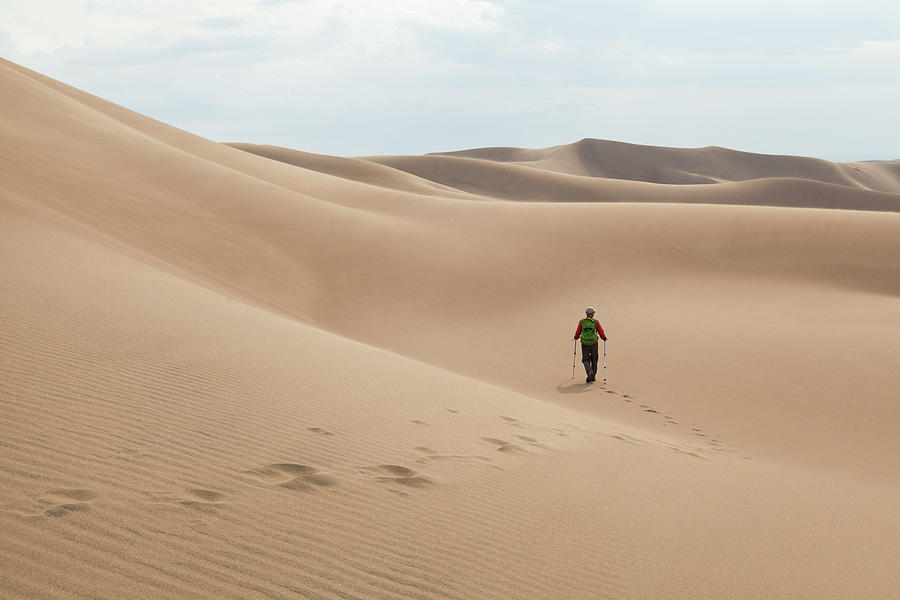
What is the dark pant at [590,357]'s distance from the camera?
11.6 meters

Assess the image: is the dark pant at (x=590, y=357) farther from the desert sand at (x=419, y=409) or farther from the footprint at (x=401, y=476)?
the footprint at (x=401, y=476)

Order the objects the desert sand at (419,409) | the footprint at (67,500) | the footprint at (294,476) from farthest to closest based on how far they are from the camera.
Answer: the footprint at (294,476)
the desert sand at (419,409)
the footprint at (67,500)

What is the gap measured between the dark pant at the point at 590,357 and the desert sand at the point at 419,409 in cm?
31

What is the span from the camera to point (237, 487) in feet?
12.7

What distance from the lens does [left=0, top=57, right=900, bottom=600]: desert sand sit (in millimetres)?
3426

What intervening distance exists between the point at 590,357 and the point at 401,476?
7.61m

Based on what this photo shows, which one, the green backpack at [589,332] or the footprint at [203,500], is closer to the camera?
the footprint at [203,500]

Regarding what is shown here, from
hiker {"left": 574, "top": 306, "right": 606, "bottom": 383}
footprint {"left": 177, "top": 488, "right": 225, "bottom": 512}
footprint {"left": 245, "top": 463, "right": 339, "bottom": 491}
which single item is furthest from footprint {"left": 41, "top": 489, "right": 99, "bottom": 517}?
hiker {"left": 574, "top": 306, "right": 606, "bottom": 383}

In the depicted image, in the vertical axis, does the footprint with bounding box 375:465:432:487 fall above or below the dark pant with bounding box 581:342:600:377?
below

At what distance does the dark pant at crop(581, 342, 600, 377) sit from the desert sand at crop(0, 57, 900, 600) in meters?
0.31

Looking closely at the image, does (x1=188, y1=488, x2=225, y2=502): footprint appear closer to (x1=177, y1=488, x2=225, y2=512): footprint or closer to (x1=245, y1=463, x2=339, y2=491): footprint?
(x1=177, y1=488, x2=225, y2=512): footprint

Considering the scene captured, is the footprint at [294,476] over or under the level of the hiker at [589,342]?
under

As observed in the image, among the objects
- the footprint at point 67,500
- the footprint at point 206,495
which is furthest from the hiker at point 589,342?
the footprint at point 67,500

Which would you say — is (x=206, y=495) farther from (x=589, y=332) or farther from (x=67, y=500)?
(x=589, y=332)
